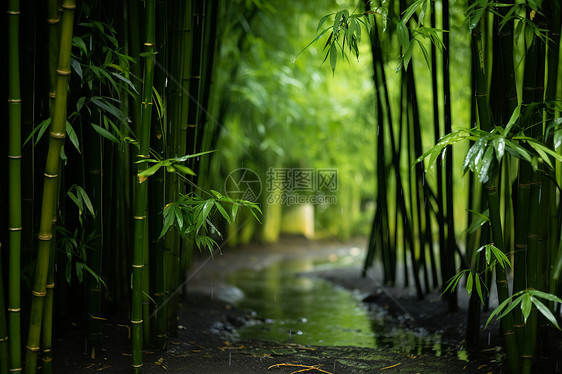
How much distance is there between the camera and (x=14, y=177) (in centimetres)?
140

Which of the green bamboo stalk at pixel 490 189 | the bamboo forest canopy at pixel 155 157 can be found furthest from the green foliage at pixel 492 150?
the green bamboo stalk at pixel 490 189

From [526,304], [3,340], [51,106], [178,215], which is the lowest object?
[3,340]

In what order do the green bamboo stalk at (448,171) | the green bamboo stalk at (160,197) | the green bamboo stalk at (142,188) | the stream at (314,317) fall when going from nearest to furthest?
the green bamboo stalk at (142,188) < the green bamboo stalk at (160,197) < the green bamboo stalk at (448,171) < the stream at (314,317)

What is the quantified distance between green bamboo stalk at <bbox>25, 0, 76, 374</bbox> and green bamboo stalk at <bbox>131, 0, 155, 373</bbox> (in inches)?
8.7

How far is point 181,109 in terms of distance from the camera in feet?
6.29

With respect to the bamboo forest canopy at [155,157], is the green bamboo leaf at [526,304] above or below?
below

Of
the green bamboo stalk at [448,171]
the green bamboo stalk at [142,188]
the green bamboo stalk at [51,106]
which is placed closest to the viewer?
the green bamboo stalk at [51,106]

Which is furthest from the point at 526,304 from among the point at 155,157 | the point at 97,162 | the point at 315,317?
the point at 315,317

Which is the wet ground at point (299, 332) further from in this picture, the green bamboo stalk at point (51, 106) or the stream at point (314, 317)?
the green bamboo stalk at point (51, 106)

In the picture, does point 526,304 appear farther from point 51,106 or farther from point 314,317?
point 314,317

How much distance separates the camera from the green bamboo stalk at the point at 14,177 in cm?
136

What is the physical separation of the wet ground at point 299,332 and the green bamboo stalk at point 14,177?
31 centimetres

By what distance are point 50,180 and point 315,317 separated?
204 centimetres

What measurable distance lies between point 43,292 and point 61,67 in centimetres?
61
